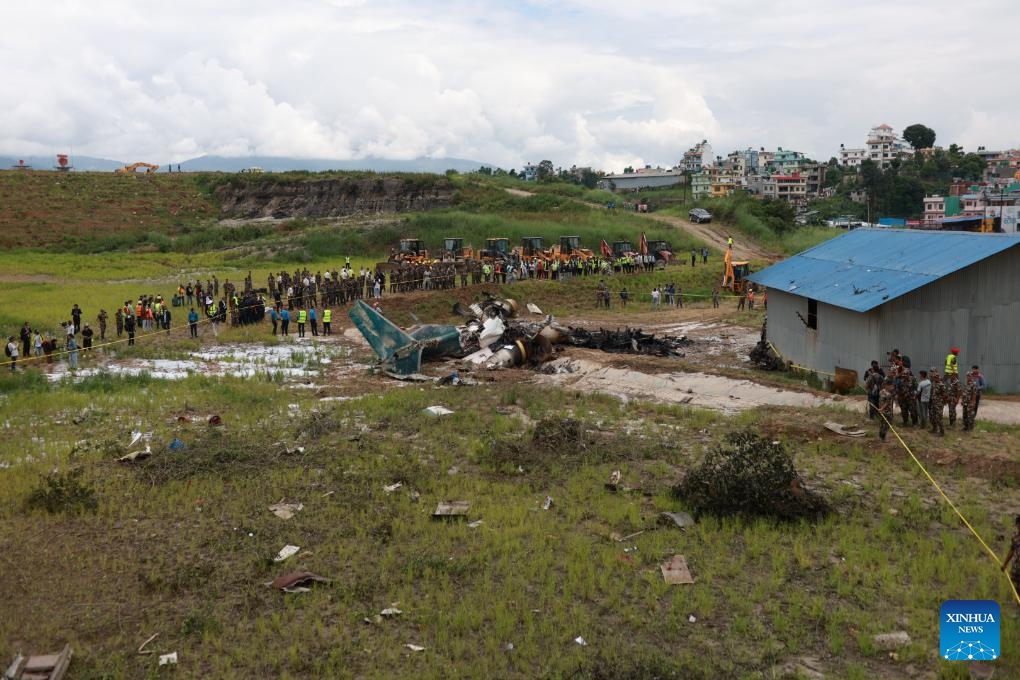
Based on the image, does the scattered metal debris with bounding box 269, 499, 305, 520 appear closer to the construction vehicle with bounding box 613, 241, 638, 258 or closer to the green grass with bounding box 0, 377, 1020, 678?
the green grass with bounding box 0, 377, 1020, 678

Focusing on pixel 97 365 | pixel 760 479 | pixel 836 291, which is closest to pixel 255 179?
pixel 97 365

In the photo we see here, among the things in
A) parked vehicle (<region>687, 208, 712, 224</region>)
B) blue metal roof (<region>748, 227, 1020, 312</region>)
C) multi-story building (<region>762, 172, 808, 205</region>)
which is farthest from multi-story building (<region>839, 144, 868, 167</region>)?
blue metal roof (<region>748, 227, 1020, 312</region>)

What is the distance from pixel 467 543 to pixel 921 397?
9.97 meters

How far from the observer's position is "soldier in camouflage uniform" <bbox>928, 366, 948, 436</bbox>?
53.2ft

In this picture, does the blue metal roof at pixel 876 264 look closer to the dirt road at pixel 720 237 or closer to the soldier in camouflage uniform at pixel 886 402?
the soldier in camouflage uniform at pixel 886 402

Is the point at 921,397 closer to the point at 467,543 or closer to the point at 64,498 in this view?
the point at 467,543

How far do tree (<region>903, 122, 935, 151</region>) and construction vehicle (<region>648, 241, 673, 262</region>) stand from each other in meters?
113

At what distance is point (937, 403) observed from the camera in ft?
53.3

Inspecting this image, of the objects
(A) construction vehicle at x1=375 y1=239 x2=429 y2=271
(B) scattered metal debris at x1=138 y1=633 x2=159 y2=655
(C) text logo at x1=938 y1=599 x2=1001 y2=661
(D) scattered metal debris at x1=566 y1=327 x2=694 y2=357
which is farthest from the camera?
(A) construction vehicle at x1=375 y1=239 x2=429 y2=271

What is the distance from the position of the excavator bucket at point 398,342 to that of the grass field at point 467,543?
3727mm

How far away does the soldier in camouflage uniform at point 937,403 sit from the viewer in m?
16.2

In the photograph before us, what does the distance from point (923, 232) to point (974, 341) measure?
4584 millimetres

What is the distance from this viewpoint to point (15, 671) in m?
8.64

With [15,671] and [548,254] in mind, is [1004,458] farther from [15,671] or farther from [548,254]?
[548,254]
